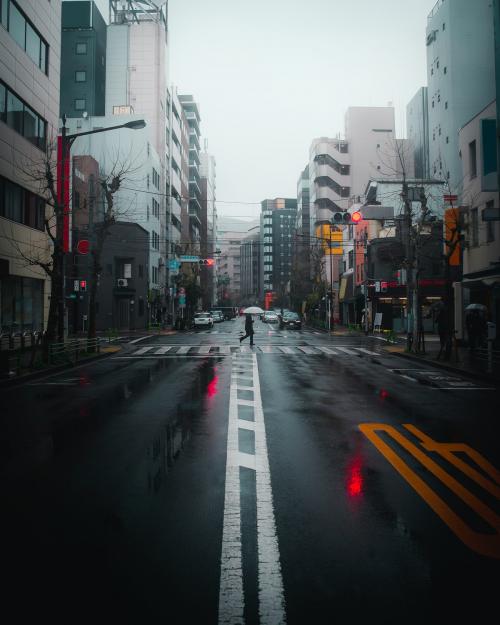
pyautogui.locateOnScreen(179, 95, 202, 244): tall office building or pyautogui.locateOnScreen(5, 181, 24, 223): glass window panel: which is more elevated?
pyautogui.locateOnScreen(179, 95, 202, 244): tall office building

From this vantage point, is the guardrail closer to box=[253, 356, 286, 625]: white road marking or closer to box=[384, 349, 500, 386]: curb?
box=[253, 356, 286, 625]: white road marking

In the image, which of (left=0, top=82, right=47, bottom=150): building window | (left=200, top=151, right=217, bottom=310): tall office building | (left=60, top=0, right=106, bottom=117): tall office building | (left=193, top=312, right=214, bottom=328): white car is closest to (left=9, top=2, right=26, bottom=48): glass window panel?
(left=0, top=82, right=47, bottom=150): building window

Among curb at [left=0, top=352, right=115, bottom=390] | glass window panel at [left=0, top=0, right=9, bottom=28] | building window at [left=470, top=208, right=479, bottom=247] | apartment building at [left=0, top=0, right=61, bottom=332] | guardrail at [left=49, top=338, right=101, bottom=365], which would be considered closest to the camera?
curb at [left=0, top=352, right=115, bottom=390]

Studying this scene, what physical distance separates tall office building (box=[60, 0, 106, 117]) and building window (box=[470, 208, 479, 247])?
49.8 m

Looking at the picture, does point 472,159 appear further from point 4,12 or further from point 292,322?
point 292,322

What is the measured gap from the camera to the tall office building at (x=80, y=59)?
60.5m

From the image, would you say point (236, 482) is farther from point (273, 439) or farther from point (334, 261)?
point (334, 261)

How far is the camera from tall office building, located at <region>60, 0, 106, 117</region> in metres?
60.5

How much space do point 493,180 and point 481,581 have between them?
2037 centimetres

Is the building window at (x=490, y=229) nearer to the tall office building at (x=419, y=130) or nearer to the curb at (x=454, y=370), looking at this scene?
the curb at (x=454, y=370)

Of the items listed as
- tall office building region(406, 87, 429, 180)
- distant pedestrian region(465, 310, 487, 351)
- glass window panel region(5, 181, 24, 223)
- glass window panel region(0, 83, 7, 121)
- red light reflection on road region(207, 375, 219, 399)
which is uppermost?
tall office building region(406, 87, 429, 180)

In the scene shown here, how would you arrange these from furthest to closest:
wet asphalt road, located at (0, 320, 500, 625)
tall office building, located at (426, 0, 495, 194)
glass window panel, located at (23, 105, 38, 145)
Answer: tall office building, located at (426, 0, 495, 194), glass window panel, located at (23, 105, 38, 145), wet asphalt road, located at (0, 320, 500, 625)

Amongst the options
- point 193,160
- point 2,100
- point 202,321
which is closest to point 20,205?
point 2,100

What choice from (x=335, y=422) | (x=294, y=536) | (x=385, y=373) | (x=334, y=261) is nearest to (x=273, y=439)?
(x=335, y=422)
